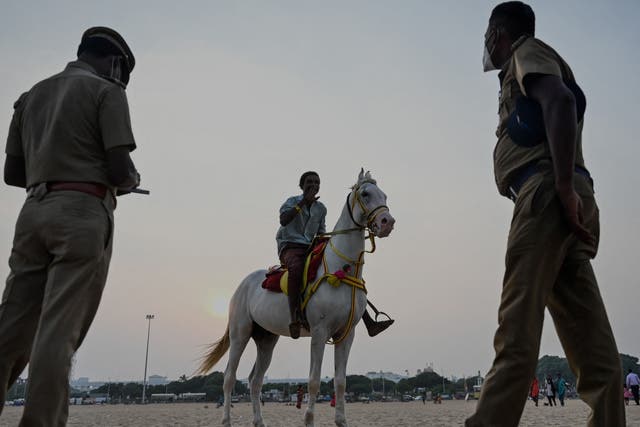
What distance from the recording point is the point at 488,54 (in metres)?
3.90

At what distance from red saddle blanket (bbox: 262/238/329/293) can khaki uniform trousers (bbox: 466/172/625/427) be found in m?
5.28

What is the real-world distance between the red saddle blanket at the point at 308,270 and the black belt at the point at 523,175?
5.18 metres

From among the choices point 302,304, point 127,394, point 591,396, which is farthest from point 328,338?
point 127,394

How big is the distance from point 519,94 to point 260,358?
300 inches

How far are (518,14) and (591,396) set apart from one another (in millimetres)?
2443

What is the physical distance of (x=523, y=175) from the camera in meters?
3.37

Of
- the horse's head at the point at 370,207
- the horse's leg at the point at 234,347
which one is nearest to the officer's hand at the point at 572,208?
the horse's head at the point at 370,207

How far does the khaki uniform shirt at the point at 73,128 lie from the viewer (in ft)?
11.4

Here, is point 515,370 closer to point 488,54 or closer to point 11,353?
point 488,54

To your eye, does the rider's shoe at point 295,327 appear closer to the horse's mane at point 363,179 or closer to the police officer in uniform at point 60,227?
the horse's mane at point 363,179

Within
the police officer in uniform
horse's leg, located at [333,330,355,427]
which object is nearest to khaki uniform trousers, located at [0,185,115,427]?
the police officer in uniform

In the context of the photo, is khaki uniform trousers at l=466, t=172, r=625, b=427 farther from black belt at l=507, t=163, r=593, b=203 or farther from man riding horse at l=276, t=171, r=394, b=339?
man riding horse at l=276, t=171, r=394, b=339

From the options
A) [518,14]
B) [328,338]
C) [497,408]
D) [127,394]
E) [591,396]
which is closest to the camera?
[497,408]

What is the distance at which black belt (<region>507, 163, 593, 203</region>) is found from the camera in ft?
10.9
